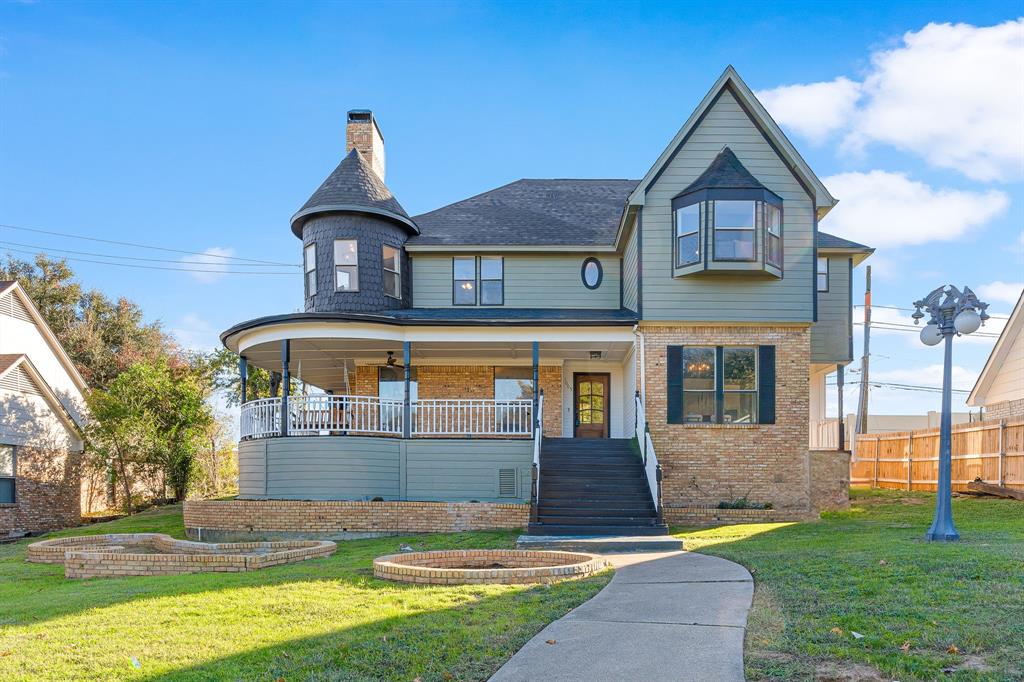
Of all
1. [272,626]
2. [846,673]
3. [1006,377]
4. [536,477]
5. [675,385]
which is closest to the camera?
[846,673]

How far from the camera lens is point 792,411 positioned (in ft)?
55.2

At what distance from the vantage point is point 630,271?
1842cm

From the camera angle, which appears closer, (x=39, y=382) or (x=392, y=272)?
(x=392, y=272)

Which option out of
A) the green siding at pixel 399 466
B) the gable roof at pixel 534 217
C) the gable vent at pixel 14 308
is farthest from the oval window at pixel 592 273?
the gable vent at pixel 14 308

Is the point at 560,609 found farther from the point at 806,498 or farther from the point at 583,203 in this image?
the point at 583,203

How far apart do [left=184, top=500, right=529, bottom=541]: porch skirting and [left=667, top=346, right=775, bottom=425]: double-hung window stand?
167 inches

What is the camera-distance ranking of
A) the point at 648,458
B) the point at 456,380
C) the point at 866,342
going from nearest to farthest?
1. the point at 648,458
2. the point at 456,380
3. the point at 866,342

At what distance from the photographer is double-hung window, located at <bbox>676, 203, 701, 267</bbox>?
16625 millimetres

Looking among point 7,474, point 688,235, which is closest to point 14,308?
point 7,474

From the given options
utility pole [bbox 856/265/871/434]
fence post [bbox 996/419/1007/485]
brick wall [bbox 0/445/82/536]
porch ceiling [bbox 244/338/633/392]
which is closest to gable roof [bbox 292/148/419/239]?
porch ceiling [bbox 244/338/633/392]

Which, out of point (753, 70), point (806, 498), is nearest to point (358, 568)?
point (806, 498)

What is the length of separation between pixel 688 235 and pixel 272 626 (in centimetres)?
1254

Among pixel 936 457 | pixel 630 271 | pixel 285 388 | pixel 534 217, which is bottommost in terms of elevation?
pixel 936 457

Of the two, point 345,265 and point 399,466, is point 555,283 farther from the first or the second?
point 399,466
